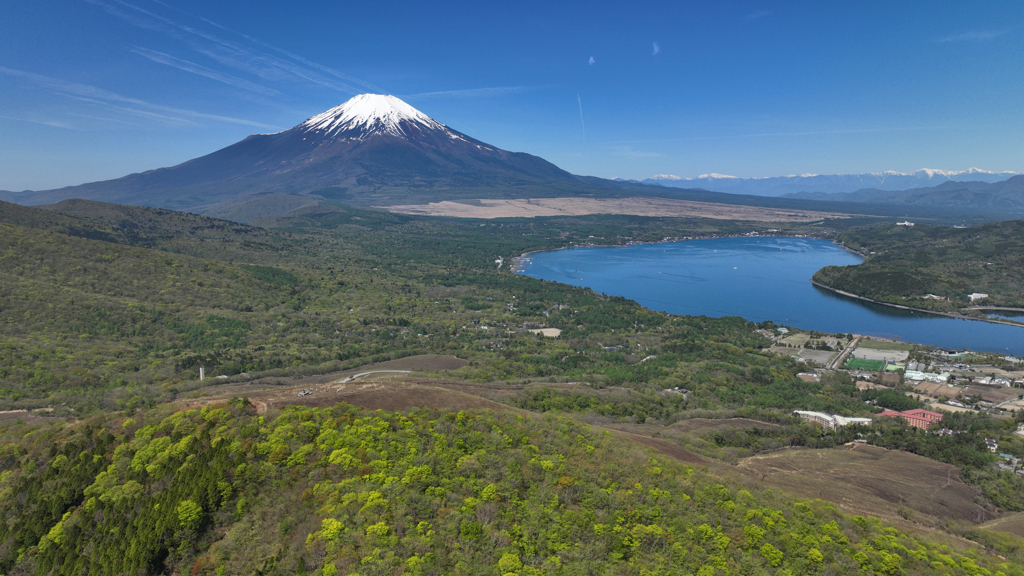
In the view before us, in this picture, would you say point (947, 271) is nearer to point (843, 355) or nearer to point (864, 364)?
point (843, 355)

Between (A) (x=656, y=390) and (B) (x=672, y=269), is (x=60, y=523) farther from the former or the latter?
(B) (x=672, y=269)

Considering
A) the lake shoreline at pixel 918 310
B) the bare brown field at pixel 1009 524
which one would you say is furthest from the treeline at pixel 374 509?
the lake shoreline at pixel 918 310

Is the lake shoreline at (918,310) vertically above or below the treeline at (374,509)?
below

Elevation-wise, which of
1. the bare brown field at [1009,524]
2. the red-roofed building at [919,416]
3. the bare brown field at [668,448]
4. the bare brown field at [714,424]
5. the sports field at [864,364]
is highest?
the bare brown field at [668,448]

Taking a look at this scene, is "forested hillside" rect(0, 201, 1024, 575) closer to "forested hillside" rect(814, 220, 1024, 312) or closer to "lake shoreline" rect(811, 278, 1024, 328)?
"lake shoreline" rect(811, 278, 1024, 328)

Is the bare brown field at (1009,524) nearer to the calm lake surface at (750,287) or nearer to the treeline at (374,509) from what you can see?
the treeline at (374,509)

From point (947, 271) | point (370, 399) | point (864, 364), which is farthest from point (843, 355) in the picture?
point (947, 271)

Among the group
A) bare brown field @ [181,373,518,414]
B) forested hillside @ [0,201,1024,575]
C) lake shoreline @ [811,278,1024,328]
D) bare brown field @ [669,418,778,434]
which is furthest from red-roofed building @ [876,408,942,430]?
lake shoreline @ [811,278,1024,328]

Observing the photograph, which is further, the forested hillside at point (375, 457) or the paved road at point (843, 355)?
the paved road at point (843, 355)
